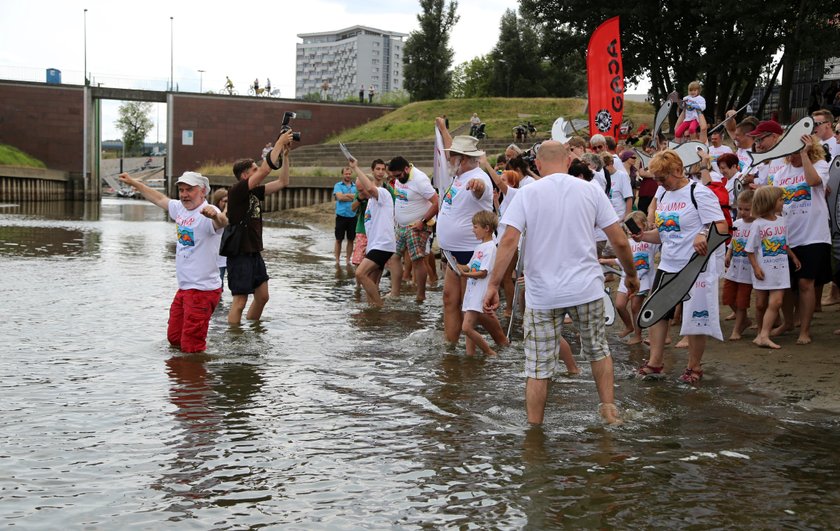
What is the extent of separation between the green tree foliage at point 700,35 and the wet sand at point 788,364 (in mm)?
19952

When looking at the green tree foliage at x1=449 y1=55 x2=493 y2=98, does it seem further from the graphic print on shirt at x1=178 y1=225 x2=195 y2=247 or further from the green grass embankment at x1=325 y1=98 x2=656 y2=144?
the graphic print on shirt at x1=178 y1=225 x2=195 y2=247

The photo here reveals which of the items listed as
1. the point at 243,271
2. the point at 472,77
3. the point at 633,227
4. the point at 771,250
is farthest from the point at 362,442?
the point at 472,77

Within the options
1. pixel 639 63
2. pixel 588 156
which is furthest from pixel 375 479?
pixel 639 63

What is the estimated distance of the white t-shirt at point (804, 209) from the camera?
8508mm

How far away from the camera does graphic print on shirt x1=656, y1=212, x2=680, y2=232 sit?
7.30 metres

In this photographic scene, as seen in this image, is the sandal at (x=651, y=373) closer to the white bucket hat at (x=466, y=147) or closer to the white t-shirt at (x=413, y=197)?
the white bucket hat at (x=466, y=147)

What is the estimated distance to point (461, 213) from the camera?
28.8 feet

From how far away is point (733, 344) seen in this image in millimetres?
8836

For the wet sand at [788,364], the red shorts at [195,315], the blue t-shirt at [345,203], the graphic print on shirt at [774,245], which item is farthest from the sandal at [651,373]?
the blue t-shirt at [345,203]

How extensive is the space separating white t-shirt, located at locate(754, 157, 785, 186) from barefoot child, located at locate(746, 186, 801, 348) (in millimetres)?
356

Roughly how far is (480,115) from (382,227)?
41.7m

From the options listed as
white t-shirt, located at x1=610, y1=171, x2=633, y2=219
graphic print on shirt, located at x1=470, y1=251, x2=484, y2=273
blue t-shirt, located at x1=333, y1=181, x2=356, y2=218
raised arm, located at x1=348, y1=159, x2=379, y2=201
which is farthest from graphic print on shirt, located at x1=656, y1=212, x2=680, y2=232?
blue t-shirt, located at x1=333, y1=181, x2=356, y2=218

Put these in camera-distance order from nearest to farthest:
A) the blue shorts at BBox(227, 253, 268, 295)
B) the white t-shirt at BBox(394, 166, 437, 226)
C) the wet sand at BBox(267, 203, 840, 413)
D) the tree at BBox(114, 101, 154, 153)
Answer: the wet sand at BBox(267, 203, 840, 413)
the blue shorts at BBox(227, 253, 268, 295)
the white t-shirt at BBox(394, 166, 437, 226)
the tree at BBox(114, 101, 154, 153)

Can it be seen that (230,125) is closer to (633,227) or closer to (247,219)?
(247,219)
